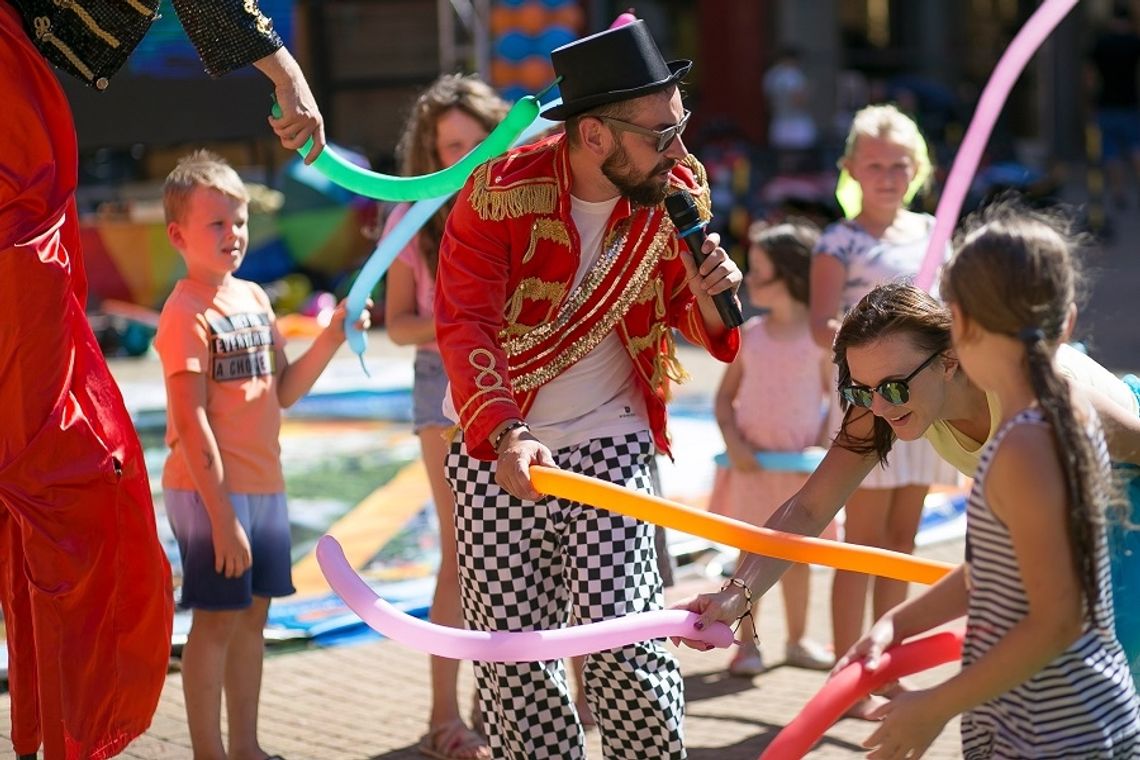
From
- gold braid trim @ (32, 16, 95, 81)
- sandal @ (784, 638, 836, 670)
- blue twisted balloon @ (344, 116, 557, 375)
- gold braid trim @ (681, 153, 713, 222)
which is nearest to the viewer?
gold braid trim @ (32, 16, 95, 81)

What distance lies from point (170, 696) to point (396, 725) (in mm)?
699

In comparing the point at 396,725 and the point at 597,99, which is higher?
the point at 597,99

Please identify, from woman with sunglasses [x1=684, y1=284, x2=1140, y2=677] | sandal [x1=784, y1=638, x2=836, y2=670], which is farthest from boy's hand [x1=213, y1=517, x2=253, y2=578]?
sandal [x1=784, y1=638, x2=836, y2=670]

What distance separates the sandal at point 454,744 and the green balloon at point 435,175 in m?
1.53

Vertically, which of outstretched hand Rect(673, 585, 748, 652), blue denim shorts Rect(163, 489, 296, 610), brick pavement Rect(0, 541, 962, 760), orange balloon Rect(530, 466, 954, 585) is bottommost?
brick pavement Rect(0, 541, 962, 760)

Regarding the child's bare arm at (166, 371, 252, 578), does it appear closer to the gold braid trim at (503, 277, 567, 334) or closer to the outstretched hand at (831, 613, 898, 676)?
the gold braid trim at (503, 277, 567, 334)

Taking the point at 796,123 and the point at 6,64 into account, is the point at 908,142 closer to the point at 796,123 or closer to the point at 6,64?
the point at 6,64

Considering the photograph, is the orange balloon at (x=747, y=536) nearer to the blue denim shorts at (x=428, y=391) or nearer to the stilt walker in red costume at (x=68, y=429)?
the stilt walker in red costume at (x=68, y=429)

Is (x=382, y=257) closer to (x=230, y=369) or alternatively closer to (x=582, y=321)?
(x=230, y=369)

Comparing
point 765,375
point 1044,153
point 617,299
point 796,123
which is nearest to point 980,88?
point 1044,153

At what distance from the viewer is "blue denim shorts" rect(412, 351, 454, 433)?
17.0 feet

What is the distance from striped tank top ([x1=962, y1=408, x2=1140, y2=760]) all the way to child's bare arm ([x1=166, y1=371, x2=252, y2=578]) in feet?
7.20

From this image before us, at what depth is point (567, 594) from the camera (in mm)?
4191

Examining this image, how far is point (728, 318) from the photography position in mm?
4012
